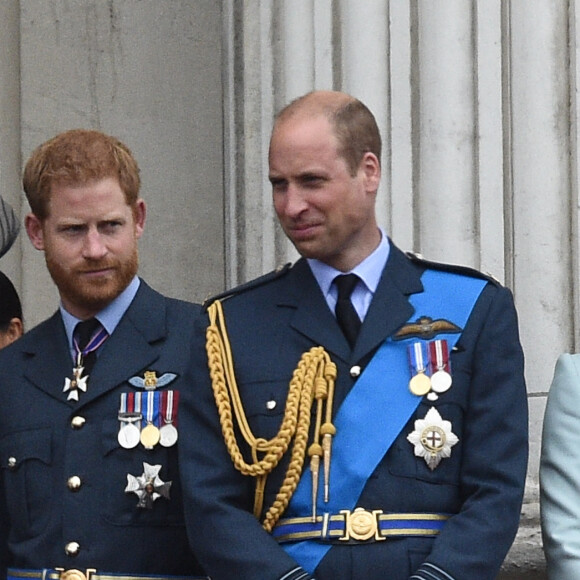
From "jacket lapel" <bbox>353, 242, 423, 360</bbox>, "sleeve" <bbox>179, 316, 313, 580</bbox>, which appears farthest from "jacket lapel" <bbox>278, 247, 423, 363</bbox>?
"sleeve" <bbox>179, 316, 313, 580</bbox>

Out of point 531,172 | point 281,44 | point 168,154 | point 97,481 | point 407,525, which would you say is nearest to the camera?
point 407,525

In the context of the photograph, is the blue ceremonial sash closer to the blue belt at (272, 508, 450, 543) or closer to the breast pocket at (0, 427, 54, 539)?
the blue belt at (272, 508, 450, 543)

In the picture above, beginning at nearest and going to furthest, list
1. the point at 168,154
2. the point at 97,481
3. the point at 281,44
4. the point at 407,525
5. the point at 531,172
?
the point at 407,525 < the point at 97,481 < the point at 531,172 < the point at 281,44 < the point at 168,154

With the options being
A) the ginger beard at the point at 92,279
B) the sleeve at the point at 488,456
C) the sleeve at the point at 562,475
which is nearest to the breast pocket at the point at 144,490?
the ginger beard at the point at 92,279

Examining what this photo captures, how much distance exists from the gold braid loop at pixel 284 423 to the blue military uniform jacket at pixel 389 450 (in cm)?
2

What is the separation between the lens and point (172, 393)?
170 inches

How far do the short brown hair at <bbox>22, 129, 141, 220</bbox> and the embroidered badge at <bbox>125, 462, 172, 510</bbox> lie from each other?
0.62 m

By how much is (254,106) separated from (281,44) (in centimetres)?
22

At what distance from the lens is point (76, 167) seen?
4.36m

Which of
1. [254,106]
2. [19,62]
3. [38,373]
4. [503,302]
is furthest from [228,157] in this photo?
[503,302]

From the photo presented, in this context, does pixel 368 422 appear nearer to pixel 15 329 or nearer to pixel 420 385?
pixel 420 385

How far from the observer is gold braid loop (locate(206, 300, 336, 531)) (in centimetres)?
395

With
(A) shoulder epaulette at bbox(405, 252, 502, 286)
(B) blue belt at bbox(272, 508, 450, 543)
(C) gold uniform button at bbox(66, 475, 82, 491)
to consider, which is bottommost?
(B) blue belt at bbox(272, 508, 450, 543)

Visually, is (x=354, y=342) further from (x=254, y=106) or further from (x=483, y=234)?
(x=254, y=106)
